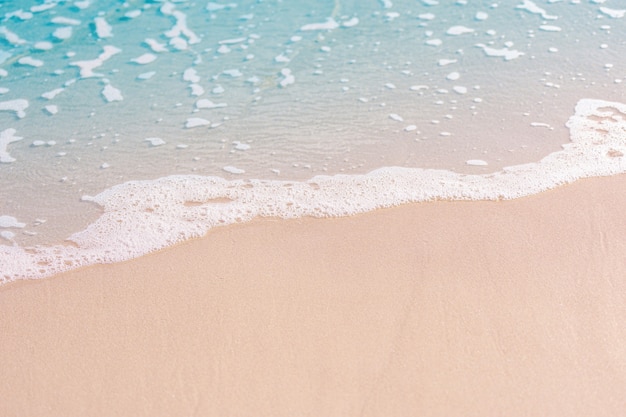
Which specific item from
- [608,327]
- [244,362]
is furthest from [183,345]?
[608,327]

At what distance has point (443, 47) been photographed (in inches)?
211

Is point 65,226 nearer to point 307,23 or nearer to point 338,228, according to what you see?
point 338,228

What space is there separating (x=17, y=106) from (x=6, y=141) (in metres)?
0.54

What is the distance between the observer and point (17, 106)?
489 cm

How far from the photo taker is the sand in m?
2.64

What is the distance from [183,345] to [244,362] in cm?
34

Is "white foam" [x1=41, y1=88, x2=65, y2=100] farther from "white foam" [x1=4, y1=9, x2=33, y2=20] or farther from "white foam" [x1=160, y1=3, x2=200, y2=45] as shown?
"white foam" [x1=4, y1=9, x2=33, y2=20]

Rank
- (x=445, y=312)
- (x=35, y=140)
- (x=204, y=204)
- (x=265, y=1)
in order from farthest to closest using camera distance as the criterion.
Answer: (x=265, y=1) → (x=35, y=140) → (x=204, y=204) → (x=445, y=312)

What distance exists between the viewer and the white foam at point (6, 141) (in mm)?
4309

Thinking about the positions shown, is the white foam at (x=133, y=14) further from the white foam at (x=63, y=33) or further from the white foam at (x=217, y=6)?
the white foam at (x=217, y=6)

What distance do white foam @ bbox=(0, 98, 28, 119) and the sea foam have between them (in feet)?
4.75

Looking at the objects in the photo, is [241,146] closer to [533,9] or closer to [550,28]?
[550,28]

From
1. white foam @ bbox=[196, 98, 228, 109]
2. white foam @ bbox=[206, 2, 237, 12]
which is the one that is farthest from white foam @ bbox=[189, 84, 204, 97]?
white foam @ bbox=[206, 2, 237, 12]

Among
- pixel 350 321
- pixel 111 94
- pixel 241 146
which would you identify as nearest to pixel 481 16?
pixel 241 146
